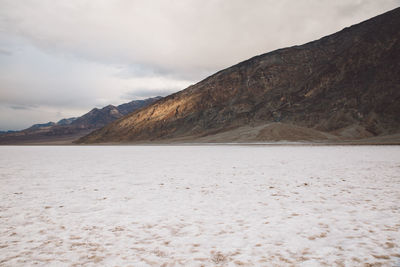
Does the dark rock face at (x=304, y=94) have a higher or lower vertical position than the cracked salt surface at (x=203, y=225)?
higher

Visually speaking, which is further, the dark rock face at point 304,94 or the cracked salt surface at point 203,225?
the dark rock face at point 304,94

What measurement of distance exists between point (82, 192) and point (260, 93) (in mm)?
76000

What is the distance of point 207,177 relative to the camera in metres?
10.2

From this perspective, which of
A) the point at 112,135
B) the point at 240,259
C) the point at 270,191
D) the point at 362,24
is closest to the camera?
the point at 240,259

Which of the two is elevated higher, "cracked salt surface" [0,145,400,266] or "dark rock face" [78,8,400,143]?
"dark rock face" [78,8,400,143]

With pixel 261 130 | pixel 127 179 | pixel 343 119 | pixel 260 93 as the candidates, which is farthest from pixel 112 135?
pixel 127 179

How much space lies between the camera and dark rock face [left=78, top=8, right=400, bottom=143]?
5816 centimetres

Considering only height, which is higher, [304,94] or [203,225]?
[304,94]

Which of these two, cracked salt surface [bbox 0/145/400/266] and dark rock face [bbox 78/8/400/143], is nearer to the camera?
cracked salt surface [bbox 0/145/400/266]

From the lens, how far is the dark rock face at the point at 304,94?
191 feet

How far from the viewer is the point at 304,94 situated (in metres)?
70.2

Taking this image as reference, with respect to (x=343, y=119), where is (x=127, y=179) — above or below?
below

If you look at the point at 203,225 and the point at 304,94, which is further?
the point at 304,94

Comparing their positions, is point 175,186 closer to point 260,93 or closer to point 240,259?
point 240,259
